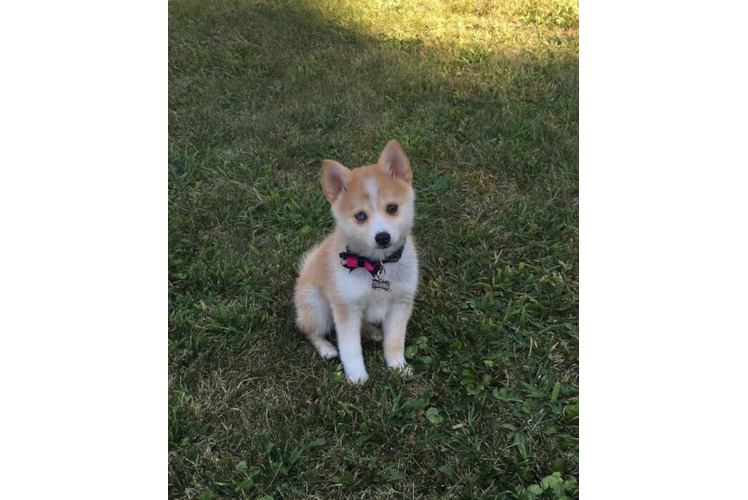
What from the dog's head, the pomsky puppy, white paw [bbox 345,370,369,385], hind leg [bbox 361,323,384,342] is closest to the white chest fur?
the pomsky puppy

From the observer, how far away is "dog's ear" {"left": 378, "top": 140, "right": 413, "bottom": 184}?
3.11m

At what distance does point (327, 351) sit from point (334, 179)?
3.90ft

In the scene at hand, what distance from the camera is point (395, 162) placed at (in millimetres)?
3197

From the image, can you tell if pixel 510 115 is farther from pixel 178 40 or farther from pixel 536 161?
pixel 178 40

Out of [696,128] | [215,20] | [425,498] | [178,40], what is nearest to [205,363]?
[425,498]

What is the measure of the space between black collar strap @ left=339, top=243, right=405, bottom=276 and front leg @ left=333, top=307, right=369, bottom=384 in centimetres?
29

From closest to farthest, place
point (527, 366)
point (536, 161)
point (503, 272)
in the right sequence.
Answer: point (527, 366) < point (503, 272) < point (536, 161)

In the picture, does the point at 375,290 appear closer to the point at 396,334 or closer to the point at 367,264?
the point at 367,264

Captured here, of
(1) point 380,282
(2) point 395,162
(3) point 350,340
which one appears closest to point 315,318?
(3) point 350,340

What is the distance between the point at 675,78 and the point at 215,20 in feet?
27.3

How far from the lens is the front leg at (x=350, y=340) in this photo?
10.2ft

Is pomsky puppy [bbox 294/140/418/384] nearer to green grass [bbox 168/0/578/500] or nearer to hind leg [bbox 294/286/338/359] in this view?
hind leg [bbox 294/286/338/359]

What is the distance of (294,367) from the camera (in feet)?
10.5

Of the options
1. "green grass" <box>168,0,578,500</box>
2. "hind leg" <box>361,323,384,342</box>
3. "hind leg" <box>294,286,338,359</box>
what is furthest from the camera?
"hind leg" <box>361,323,384,342</box>
